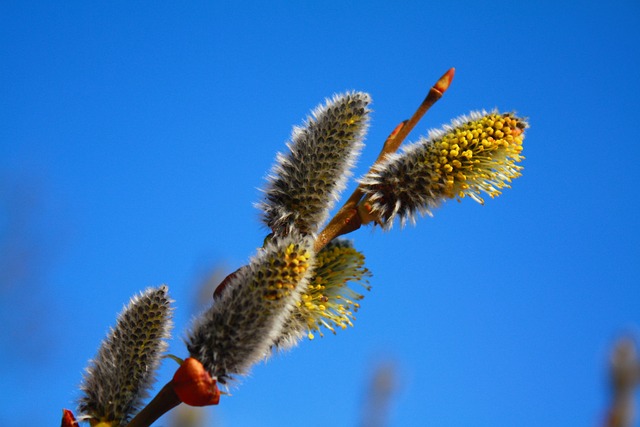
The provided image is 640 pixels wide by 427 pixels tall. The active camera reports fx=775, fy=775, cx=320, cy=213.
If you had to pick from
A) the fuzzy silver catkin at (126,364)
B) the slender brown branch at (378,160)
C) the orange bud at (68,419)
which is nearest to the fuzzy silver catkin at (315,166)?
the slender brown branch at (378,160)

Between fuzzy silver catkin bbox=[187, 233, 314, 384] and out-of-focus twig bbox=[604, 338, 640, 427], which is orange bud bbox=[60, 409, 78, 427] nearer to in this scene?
fuzzy silver catkin bbox=[187, 233, 314, 384]

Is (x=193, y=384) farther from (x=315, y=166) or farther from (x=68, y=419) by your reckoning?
(x=315, y=166)

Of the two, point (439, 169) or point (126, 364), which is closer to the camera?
point (126, 364)

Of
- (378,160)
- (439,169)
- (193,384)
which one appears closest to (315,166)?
(378,160)

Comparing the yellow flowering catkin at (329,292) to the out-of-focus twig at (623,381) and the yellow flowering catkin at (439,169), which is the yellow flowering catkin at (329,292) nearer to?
the yellow flowering catkin at (439,169)

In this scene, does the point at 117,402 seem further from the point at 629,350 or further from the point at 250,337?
the point at 629,350

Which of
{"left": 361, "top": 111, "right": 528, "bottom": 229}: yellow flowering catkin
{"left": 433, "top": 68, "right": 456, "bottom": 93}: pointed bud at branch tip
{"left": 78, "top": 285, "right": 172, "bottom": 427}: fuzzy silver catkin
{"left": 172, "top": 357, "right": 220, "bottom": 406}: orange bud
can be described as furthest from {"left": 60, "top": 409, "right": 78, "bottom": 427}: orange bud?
{"left": 433, "top": 68, "right": 456, "bottom": 93}: pointed bud at branch tip

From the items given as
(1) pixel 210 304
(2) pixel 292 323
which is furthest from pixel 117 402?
(2) pixel 292 323
